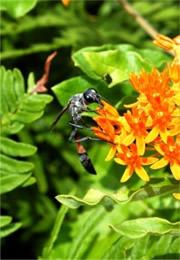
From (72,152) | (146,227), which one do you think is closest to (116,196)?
(146,227)

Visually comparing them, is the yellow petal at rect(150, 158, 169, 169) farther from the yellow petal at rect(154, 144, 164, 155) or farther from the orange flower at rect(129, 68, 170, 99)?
the orange flower at rect(129, 68, 170, 99)

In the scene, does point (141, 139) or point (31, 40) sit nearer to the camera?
point (141, 139)

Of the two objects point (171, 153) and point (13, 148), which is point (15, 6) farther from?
point (171, 153)

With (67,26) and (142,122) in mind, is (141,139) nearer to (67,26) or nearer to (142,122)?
(142,122)

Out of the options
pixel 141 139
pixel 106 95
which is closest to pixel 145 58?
pixel 106 95

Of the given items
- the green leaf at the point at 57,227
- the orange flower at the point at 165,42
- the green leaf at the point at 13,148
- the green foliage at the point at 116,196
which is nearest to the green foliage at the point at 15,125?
the green leaf at the point at 13,148

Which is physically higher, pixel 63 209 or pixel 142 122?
pixel 142 122

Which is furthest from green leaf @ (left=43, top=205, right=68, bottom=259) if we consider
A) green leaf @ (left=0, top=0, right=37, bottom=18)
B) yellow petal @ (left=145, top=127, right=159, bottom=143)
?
green leaf @ (left=0, top=0, right=37, bottom=18)
